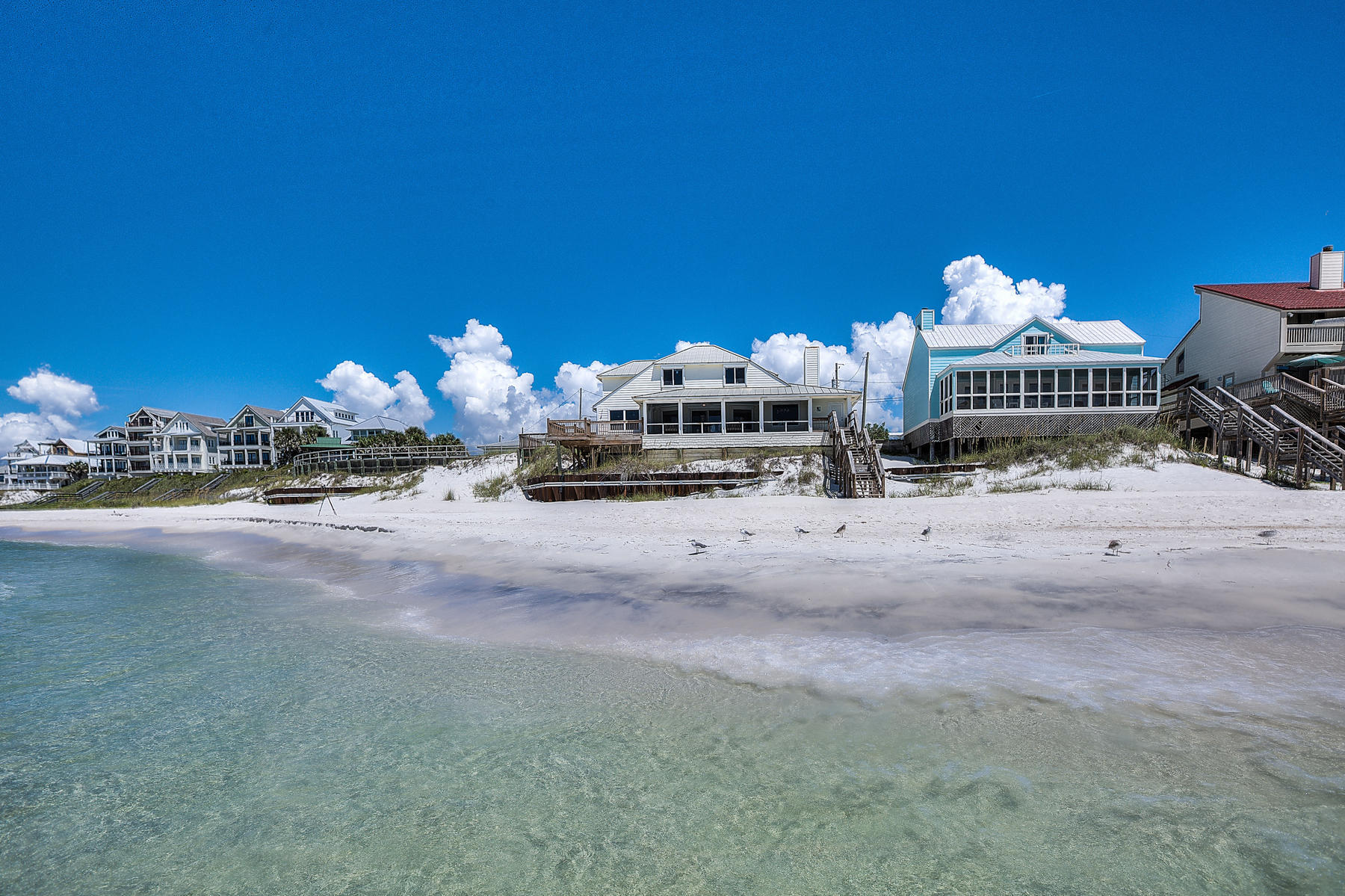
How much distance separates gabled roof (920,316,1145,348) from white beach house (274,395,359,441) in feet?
208

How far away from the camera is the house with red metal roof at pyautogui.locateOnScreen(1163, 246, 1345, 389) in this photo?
90.3 ft

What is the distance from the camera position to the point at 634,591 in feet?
32.8

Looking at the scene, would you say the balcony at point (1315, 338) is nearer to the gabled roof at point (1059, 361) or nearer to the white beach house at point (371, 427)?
the gabled roof at point (1059, 361)

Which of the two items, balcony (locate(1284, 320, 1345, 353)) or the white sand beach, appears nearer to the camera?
the white sand beach

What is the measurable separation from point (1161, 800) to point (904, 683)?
7.04ft

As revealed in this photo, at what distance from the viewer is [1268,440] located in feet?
65.0

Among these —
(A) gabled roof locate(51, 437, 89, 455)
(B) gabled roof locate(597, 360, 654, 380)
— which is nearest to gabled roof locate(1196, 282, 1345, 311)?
(B) gabled roof locate(597, 360, 654, 380)

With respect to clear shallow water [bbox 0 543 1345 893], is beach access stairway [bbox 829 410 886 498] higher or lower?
higher

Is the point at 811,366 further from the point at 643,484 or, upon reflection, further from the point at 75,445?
the point at 75,445

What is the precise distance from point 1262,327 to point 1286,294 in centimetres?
319

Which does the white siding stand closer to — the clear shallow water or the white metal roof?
the white metal roof

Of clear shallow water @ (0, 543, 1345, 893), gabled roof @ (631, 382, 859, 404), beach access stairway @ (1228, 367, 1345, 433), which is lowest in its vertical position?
clear shallow water @ (0, 543, 1345, 893)

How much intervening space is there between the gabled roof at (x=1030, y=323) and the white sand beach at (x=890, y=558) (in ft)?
39.3

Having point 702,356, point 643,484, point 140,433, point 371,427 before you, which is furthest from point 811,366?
point 140,433
